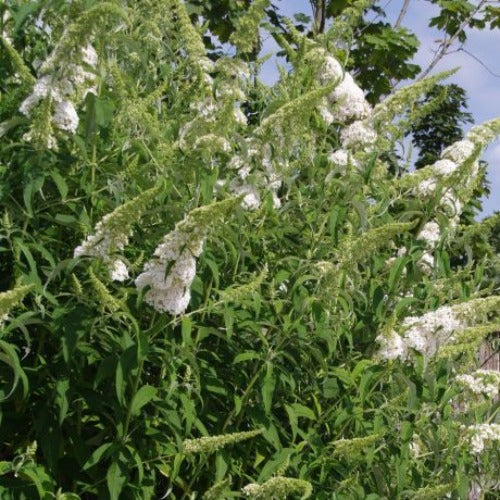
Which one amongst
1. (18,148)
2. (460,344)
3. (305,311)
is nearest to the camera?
(18,148)

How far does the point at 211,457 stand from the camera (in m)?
3.24

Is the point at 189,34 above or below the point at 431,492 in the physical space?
above

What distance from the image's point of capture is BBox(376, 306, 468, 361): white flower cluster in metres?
3.44

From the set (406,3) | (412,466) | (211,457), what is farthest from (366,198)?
(406,3)

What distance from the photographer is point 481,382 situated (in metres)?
4.07

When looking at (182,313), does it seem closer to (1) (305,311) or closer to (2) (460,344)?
(1) (305,311)

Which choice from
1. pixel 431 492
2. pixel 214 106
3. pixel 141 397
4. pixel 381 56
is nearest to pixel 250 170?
pixel 214 106

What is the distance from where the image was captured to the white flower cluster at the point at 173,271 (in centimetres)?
247

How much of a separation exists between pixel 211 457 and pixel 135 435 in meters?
0.44

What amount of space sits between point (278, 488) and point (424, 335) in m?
1.10

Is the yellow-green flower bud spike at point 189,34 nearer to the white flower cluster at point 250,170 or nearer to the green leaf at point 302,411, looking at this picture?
the white flower cluster at point 250,170

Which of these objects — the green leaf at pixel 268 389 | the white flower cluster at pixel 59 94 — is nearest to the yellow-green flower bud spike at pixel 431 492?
the green leaf at pixel 268 389

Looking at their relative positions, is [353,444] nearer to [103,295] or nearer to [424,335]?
[424,335]

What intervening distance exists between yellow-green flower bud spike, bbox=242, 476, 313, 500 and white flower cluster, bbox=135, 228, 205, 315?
580 millimetres
